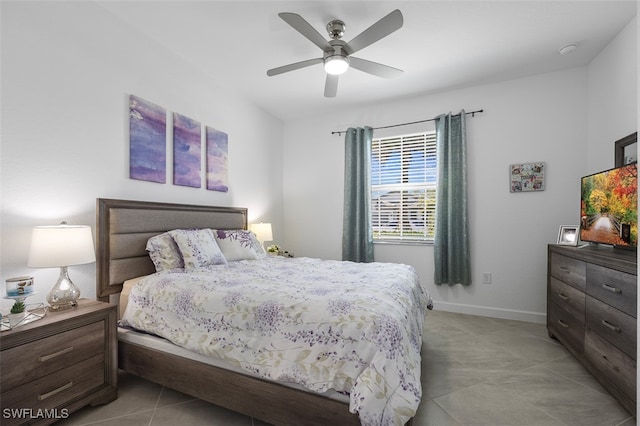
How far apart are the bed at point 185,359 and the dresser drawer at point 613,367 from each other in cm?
110

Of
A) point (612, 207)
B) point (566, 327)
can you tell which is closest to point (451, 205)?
point (612, 207)

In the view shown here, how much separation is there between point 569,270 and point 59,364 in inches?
141

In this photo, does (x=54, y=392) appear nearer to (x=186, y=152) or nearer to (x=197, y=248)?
(x=197, y=248)

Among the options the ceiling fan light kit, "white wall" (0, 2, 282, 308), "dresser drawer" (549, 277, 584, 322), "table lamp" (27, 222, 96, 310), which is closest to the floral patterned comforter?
"table lamp" (27, 222, 96, 310)

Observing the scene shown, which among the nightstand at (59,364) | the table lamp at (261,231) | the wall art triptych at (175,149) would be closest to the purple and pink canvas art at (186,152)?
the wall art triptych at (175,149)

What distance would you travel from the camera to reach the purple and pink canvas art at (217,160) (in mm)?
3213

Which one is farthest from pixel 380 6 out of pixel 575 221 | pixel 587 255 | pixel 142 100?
pixel 575 221

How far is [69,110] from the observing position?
6.64ft

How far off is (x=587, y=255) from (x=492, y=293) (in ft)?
4.91

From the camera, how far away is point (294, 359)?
4.60 ft

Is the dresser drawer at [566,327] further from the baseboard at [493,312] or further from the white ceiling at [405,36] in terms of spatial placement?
the white ceiling at [405,36]

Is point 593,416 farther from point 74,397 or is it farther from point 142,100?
point 142,100

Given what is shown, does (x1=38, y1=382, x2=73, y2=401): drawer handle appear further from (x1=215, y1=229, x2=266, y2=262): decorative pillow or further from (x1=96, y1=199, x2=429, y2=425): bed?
(x1=215, y1=229, x2=266, y2=262): decorative pillow

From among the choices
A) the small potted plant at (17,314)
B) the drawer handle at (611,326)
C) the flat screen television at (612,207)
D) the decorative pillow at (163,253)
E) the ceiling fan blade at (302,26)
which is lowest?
the drawer handle at (611,326)
